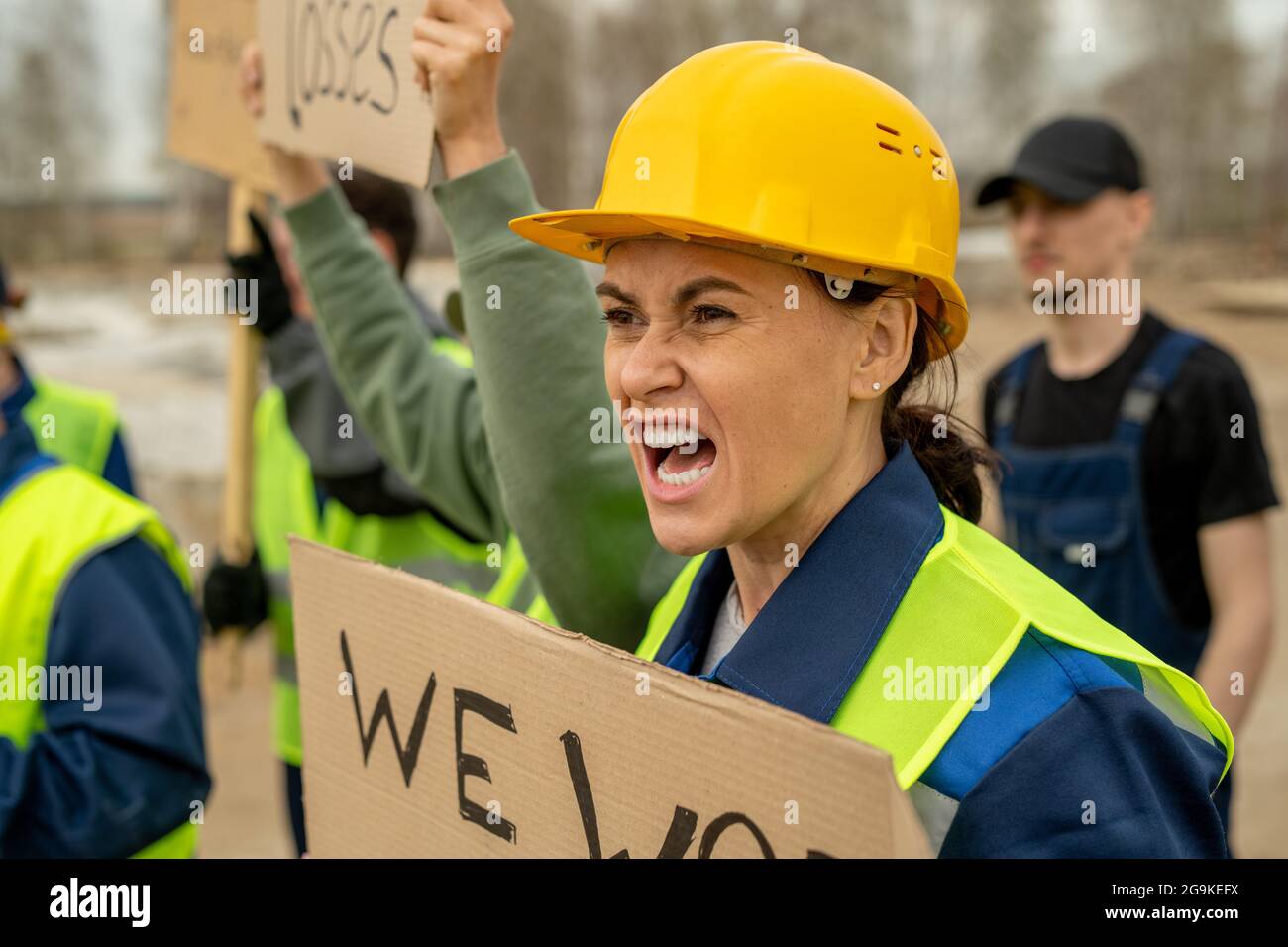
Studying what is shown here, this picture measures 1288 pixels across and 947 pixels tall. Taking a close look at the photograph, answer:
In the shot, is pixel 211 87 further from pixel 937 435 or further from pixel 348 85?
pixel 937 435

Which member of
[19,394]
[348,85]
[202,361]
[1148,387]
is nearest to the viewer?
[348,85]

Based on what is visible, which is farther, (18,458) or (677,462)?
(18,458)

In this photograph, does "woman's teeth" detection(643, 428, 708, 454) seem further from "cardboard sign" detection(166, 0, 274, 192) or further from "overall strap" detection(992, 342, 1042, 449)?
"overall strap" detection(992, 342, 1042, 449)

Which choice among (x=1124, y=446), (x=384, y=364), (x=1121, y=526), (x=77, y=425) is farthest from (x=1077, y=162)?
(x=77, y=425)

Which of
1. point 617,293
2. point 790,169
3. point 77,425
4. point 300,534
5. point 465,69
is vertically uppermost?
point 465,69

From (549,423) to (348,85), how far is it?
29.0 inches

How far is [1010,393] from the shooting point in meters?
3.34

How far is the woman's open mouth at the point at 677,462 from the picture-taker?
142 cm

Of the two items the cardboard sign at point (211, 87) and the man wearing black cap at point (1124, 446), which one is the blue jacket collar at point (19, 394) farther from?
the man wearing black cap at point (1124, 446)

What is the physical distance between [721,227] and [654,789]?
533 millimetres

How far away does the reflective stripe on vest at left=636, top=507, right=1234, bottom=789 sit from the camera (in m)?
1.21

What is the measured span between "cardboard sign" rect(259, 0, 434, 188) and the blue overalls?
1.51m

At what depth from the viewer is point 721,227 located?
1.33 metres

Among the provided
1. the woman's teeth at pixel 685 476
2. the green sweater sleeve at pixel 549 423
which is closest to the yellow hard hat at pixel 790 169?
the woman's teeth at pixel 685 476
